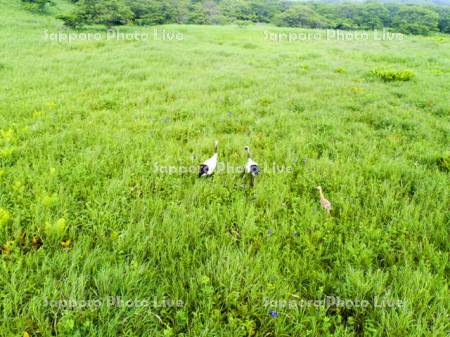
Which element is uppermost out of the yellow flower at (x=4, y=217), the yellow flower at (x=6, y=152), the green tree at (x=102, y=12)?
the green tree at (x=102, y=12)

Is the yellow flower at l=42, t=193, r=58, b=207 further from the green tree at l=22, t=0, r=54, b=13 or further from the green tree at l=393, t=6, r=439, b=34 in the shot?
the green tree at l=393, t=6, r=439, b=34

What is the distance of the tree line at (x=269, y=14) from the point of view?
2770 cm

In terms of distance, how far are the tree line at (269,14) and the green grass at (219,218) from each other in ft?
79.2

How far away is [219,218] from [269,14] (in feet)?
286

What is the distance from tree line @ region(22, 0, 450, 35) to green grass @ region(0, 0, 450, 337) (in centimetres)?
2414

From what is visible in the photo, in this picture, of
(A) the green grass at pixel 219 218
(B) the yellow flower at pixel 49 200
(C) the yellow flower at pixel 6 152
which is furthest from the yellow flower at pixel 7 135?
(B) the yellow flower at pixel 49 200

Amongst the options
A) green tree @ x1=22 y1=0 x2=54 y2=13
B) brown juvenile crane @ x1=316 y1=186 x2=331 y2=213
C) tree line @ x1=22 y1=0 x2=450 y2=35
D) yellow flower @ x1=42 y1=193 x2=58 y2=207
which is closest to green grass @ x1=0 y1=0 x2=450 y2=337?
yellow flower @ x1=42 y1=193 x2=58 y2=207

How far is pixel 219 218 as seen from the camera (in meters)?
3.16

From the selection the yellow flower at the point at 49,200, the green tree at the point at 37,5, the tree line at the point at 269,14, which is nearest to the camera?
the yellow flower at the point at 49,200

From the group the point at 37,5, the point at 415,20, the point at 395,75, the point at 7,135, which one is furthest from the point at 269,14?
the point at 7,135

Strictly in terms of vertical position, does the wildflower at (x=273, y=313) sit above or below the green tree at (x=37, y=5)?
below

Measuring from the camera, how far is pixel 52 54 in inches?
541

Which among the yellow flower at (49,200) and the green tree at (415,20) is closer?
the yellow flower at (49,200)

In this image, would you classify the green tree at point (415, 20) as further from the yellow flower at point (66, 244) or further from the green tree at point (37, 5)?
the yellow flower at point (66, 244)
